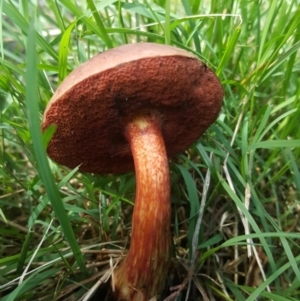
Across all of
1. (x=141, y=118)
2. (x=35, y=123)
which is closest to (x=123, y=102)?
(x=141, y=118)

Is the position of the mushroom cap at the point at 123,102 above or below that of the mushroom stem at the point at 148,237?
above

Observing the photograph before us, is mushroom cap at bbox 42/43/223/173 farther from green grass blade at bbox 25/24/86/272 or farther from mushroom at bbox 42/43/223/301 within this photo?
green grass blade at bbox 25/24/86/272

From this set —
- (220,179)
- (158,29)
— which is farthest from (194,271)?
(158,29)

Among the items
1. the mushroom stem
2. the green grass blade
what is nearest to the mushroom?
the mushroom stem

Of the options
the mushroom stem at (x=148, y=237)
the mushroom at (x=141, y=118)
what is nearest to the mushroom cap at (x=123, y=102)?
the mushroom at (x=141, y=118)

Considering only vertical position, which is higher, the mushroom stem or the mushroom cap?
the mushroom cap

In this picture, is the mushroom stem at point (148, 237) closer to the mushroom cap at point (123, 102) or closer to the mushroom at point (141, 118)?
the mushroom at point (141, 118)

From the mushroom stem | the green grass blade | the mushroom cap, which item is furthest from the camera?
the mushroom stem
